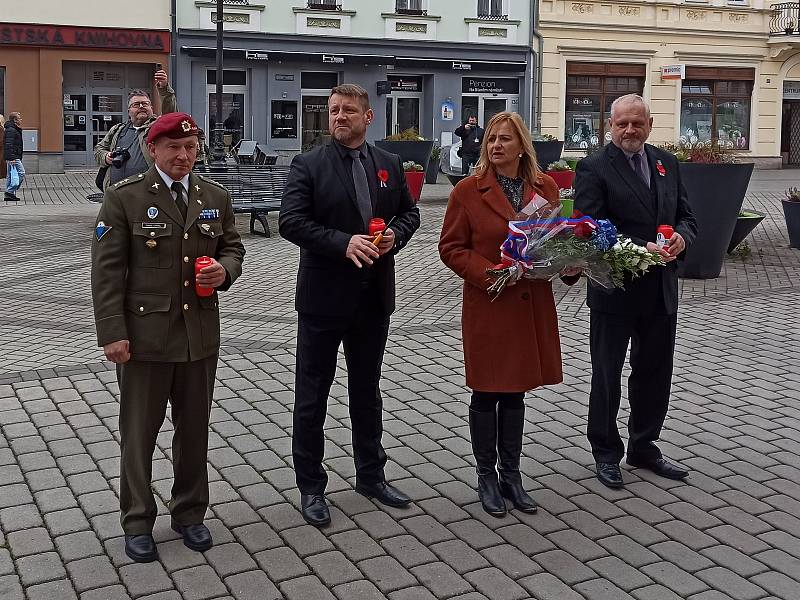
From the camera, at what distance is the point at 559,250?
16.0 feet

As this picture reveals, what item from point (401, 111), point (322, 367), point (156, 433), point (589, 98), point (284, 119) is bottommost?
point (156, 433)

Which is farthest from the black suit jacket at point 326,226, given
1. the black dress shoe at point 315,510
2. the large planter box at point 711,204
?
the large planter box at point 711,204

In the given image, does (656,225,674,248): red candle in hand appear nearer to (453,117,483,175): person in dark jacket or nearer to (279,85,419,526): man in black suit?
(279,85,419,526): man in black suit

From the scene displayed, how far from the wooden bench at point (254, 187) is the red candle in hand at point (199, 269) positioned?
10.4m

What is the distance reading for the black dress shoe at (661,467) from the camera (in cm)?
566

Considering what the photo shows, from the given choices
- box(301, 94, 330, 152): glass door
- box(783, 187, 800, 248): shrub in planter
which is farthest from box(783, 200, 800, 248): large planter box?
box(301, 94, 330, 152): glass door

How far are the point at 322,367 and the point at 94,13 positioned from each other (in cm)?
2490

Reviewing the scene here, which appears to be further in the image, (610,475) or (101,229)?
(610,475)

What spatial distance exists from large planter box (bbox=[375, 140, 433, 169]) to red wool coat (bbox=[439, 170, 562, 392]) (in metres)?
16.3

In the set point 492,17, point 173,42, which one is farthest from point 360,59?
point 173,42

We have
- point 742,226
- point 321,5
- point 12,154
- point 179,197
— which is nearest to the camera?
point 179,197

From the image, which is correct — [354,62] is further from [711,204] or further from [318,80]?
[711,204]

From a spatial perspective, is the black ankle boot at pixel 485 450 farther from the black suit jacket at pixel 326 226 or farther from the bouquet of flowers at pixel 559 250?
the black suit jacket at pixel 326 226

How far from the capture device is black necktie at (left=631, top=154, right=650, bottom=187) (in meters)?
5.54
